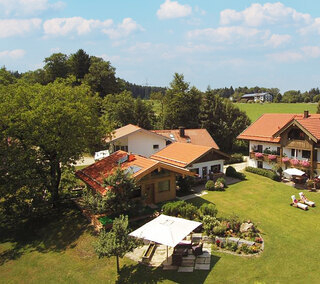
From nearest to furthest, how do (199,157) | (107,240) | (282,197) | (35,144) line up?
(107,240), (35,144), (282,197), (199,157)

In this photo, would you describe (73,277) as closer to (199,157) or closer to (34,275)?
(34,275)

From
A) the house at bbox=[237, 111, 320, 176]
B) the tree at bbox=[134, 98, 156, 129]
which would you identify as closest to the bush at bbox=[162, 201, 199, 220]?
the house at bbox=[237, 111, 320, 176]

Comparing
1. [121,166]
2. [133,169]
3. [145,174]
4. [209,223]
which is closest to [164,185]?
[145,174]

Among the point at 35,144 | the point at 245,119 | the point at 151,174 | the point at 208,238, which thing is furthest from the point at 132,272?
the point at 245,119

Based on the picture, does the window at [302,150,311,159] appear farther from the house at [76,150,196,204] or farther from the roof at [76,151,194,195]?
the house at [76,150,196,204]

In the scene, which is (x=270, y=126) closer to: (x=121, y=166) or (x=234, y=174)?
(x=234, y=174)

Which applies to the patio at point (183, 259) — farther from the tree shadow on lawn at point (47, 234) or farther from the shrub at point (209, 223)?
the tree shadow on lawn at point (47, 234)

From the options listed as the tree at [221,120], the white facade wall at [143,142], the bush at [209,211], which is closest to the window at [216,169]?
the bush at [209,211]

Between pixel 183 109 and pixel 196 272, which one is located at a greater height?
pixel 183 109
